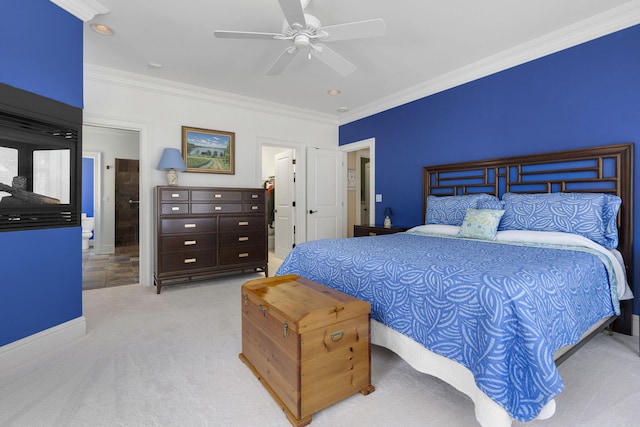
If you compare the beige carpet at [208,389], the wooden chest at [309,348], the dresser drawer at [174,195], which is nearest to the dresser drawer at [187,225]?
the dresser drawer at [174,195]

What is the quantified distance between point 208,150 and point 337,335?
3.66 meters

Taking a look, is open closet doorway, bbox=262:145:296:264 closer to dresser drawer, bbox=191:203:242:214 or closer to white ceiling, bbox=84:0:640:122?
dresser drawer, bbox=191:203:242:214

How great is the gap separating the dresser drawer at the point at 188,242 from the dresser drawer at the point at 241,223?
210 mm

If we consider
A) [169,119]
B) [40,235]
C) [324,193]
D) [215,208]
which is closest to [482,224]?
[215,208]

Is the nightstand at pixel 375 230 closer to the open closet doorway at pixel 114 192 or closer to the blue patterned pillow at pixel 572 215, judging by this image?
the blue patterned pillow at pixel 572 215

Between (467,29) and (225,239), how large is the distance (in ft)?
11.5

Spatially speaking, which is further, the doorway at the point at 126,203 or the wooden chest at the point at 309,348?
the doorway at the point at 126,203

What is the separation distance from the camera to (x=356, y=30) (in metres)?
2.26

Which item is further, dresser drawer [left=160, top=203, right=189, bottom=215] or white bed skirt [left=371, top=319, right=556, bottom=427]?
dresser drawer [left=160, top=203, right=189, bottom=215]

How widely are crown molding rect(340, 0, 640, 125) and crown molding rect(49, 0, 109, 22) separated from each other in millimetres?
3484

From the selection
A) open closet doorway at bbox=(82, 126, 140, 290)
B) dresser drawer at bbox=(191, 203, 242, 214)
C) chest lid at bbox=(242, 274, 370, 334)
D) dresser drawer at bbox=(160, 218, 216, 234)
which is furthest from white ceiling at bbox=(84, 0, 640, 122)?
open closet doorway at bbox=(82, 126, 140, 290)

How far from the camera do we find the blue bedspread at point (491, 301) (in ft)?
4.17

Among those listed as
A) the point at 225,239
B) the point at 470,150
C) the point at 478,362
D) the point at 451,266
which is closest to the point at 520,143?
the point at 470,150

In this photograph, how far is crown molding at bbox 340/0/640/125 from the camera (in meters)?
2.58
